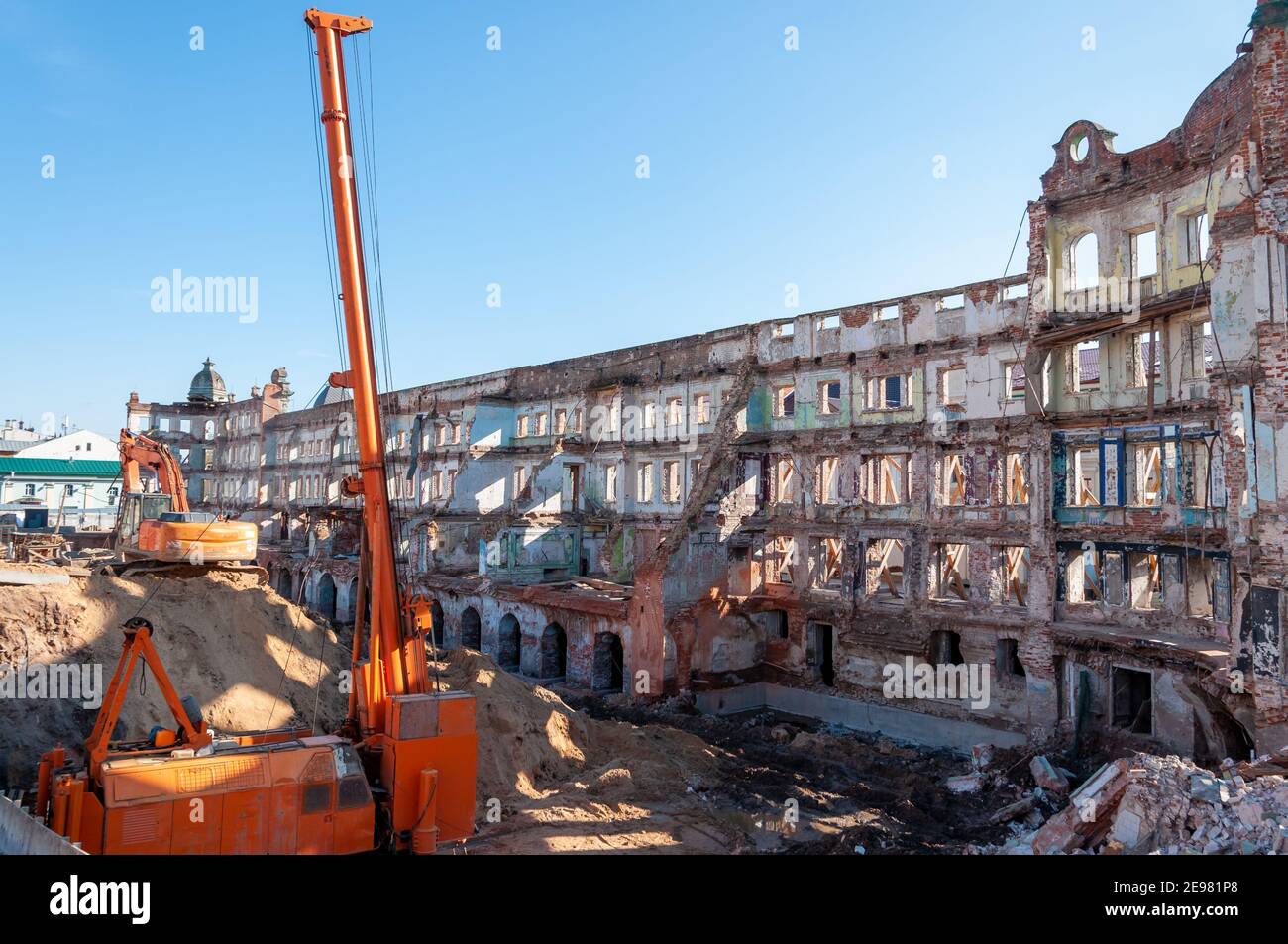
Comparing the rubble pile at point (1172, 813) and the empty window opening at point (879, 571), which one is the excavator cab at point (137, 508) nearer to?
the empty window opening at point (879, 571)

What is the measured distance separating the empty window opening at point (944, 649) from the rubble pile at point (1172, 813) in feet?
36.3

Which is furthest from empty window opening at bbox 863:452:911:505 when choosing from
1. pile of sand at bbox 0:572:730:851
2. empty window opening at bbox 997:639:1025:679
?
pile of sand at bbox 0:572:730:851

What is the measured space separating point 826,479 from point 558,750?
12.7 meters

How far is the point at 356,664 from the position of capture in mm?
12977

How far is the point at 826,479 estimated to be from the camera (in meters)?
26.9

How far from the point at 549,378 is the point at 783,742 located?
19.5 m

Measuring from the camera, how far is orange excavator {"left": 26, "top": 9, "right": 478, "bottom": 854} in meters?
10.1

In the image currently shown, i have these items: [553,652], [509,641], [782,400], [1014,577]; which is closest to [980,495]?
[1014,577]

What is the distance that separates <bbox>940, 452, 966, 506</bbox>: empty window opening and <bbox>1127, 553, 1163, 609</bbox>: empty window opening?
4.55 meters

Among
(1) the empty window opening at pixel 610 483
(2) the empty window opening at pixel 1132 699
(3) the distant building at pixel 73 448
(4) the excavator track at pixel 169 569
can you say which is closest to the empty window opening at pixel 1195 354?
(2) the empty window opening at pixel 1132 699

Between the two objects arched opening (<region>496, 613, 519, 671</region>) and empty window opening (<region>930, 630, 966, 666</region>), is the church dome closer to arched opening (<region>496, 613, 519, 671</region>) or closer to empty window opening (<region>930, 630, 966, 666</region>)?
arched opening (<region>496, 613, 519, 671</region>)

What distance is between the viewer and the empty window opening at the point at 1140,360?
792 inches

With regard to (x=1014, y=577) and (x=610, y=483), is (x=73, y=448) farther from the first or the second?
(x=1014, y=577)
